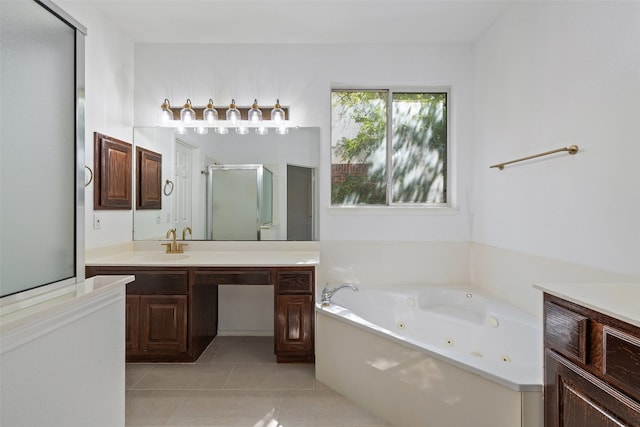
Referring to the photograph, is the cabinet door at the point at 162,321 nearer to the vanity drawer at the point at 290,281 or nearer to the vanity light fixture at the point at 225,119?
the vanity drawer at the point at 290,281

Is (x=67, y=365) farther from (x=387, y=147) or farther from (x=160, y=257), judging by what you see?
(x=387, y=147)

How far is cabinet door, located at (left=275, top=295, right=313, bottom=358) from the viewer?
8.02 feet

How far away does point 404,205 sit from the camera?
10.0 feet

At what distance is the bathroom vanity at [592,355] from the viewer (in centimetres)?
91

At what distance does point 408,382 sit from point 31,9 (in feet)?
6.82

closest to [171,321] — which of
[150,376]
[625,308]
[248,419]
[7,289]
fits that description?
[150,376]

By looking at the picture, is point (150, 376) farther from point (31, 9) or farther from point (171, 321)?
point (31, 9)

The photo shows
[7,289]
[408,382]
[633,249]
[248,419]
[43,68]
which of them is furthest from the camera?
[248,419]

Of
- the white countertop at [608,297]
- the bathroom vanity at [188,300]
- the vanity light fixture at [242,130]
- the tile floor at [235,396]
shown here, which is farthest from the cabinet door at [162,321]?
the white countertop at [608,297]

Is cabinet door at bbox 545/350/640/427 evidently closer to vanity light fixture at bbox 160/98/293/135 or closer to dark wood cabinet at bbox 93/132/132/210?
vanity light fixture at bbox 160/98/293/135

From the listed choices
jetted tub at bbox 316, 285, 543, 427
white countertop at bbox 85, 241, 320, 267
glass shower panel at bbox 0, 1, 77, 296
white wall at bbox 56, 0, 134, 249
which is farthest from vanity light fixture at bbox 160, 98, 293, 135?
glass shower panel at bbox 0, 1, 77, 296

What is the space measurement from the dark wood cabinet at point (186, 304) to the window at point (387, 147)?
0.97m

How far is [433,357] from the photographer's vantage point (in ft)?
5.30

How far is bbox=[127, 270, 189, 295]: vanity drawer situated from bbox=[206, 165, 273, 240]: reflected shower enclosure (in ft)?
1.96
